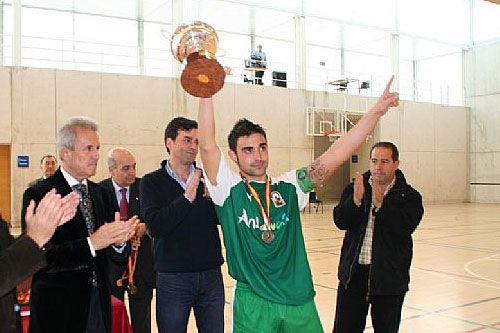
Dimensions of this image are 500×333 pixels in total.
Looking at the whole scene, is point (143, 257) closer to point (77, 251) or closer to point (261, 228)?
point (77, 251)

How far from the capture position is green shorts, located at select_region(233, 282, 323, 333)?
2643mm

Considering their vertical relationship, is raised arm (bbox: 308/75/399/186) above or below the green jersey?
above

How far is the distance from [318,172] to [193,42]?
1067 millimetres

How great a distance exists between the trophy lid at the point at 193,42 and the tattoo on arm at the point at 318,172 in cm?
86

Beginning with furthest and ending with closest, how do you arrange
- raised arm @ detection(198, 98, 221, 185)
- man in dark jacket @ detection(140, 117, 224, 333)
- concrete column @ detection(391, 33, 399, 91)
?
concrete column @ detection(391, 33, 399, 91) < man in dark jacket @ detection(140, 117, 224, 333) < raised arm @ detection(198, 98, 221, 185)

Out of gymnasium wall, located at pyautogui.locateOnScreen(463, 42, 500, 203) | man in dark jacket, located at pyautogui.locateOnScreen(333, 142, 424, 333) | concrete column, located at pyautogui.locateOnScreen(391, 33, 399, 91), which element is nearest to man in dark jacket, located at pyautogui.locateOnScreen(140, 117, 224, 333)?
man in dark jacket, located at pyautogui.locateOnScreen(333, 142, 424, 333)

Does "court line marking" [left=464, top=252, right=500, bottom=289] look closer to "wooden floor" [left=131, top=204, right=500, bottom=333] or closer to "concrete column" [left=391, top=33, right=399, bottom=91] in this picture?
"wooden floor" [left=131, top=204, right=500, bottom=333]

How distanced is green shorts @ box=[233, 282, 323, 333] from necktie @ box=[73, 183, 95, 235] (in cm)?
112

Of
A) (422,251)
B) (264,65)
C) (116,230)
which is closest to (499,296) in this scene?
(422,251)

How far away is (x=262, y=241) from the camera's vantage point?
270 cm

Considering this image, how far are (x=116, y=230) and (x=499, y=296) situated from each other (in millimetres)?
5928

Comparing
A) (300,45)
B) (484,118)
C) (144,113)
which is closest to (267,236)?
(144,113)

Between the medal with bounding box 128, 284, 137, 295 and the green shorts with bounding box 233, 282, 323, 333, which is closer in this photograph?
the green shorts with bounding box 233, 282, 323, 333

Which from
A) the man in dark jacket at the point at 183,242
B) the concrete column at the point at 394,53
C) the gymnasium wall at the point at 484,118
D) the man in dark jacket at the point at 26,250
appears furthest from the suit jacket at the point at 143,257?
the gymnasium wall at the point at 484,118
